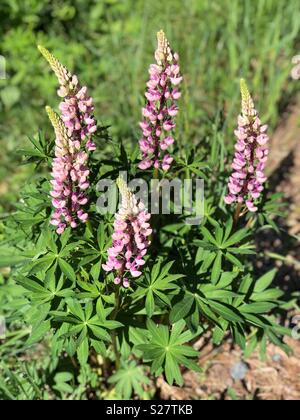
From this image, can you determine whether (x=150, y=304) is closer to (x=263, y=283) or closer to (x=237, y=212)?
(x=237, y=212)

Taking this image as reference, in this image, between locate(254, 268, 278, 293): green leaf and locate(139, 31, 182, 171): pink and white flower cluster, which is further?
locate(254, 268, 278, 293): green leaf

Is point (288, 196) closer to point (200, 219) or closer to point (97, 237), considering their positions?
point (200, 219)

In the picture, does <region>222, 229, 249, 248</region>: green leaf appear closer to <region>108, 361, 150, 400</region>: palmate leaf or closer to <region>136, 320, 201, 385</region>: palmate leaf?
<region>136, 320, 201, 385</region>: palmate leaf

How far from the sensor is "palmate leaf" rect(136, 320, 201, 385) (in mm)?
2223

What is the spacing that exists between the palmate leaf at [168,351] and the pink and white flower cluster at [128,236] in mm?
332

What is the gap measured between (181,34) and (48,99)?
4.55 feet

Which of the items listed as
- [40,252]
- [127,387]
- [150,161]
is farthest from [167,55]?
[127,387]

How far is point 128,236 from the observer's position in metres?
1.96

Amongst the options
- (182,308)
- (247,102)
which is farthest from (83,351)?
(247,102)

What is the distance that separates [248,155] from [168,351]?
95 cm

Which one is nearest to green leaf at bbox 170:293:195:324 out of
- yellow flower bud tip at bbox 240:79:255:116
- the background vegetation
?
yellow flower bud tip at bbox 240:79:255:116

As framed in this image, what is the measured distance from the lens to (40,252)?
7.66 feet

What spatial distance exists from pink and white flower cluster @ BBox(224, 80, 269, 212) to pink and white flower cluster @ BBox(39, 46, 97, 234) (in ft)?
2.04
